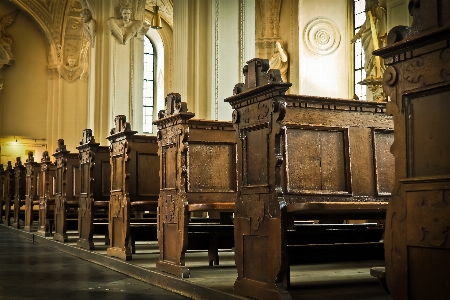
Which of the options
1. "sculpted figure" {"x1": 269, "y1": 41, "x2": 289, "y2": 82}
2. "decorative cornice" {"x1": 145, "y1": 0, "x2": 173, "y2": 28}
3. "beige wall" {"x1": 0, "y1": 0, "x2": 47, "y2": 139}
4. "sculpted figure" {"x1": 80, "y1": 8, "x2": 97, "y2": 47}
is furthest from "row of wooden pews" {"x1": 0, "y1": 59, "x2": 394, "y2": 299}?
"beige wall" {"x1": 0, "y1": 0, "x2": 47, "y2": 139}

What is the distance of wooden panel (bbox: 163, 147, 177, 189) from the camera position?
19.4 feet

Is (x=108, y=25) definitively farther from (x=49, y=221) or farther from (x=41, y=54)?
(x=41, y=54)

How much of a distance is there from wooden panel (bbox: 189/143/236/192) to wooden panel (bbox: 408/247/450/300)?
11.2 ft

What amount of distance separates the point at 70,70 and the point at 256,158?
20.8 metres

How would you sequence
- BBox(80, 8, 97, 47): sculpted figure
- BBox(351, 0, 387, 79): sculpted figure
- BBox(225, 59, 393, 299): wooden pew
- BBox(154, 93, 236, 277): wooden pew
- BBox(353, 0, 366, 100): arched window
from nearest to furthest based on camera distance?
BBox(225, 59, 393, 299): wooden pew < BBox(154, 93, 236, 277): wooden pew < BBox(351, 0, 387, 79): sculpted figure < BBox(80, 8, 97, 47): sculpted figure < BBox(353, 0, 366, 100): arched window

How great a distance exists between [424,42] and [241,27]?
24.5 ft

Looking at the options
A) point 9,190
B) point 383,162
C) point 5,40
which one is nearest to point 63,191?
point 383,162

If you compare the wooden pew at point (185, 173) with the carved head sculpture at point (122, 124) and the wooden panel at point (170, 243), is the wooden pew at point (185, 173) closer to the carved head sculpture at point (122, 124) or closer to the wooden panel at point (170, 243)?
the wooden panel at point (170, 243)

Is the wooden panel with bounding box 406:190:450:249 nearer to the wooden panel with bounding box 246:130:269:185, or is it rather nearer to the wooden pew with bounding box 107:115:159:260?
the wooden panel with bounding box 246:130:269:185

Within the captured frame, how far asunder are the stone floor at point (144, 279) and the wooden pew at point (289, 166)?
355mm

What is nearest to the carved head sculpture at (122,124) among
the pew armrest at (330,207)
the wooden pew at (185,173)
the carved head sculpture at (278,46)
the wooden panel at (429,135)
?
the wooden pew at (185,173)

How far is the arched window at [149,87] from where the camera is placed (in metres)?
24.7

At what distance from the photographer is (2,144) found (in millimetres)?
22578

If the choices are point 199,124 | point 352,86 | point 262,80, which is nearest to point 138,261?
point 199,124
